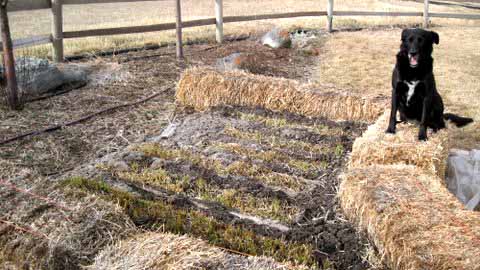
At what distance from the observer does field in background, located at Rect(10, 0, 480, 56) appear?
11.9 m

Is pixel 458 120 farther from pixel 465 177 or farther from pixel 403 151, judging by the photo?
pixel 403 151

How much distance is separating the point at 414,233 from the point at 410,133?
2.00 metres

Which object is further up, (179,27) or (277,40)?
(179,27)

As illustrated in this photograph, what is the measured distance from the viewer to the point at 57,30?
8.97 metres

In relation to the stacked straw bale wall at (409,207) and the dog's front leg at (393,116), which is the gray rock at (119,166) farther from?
the dog's front leg at (393,116)

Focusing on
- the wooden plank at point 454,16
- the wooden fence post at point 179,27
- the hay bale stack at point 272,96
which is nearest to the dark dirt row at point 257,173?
the hay bale stack at point 272,96

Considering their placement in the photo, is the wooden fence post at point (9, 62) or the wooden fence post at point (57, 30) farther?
the wooden fence post at point (57, 30)

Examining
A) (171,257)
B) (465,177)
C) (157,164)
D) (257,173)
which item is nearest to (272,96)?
(257,173)

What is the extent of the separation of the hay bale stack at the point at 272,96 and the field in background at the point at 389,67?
95 cm

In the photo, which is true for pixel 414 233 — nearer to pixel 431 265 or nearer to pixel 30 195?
Result: pixel 431 265

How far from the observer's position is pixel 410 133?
4887 mm

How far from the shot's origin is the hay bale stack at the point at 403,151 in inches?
173

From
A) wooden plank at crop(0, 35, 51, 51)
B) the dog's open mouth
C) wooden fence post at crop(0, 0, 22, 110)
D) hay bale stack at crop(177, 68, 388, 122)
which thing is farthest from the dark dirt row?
wooden plank at crop(0, 35, 51, 51)

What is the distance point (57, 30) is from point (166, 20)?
7.28m
